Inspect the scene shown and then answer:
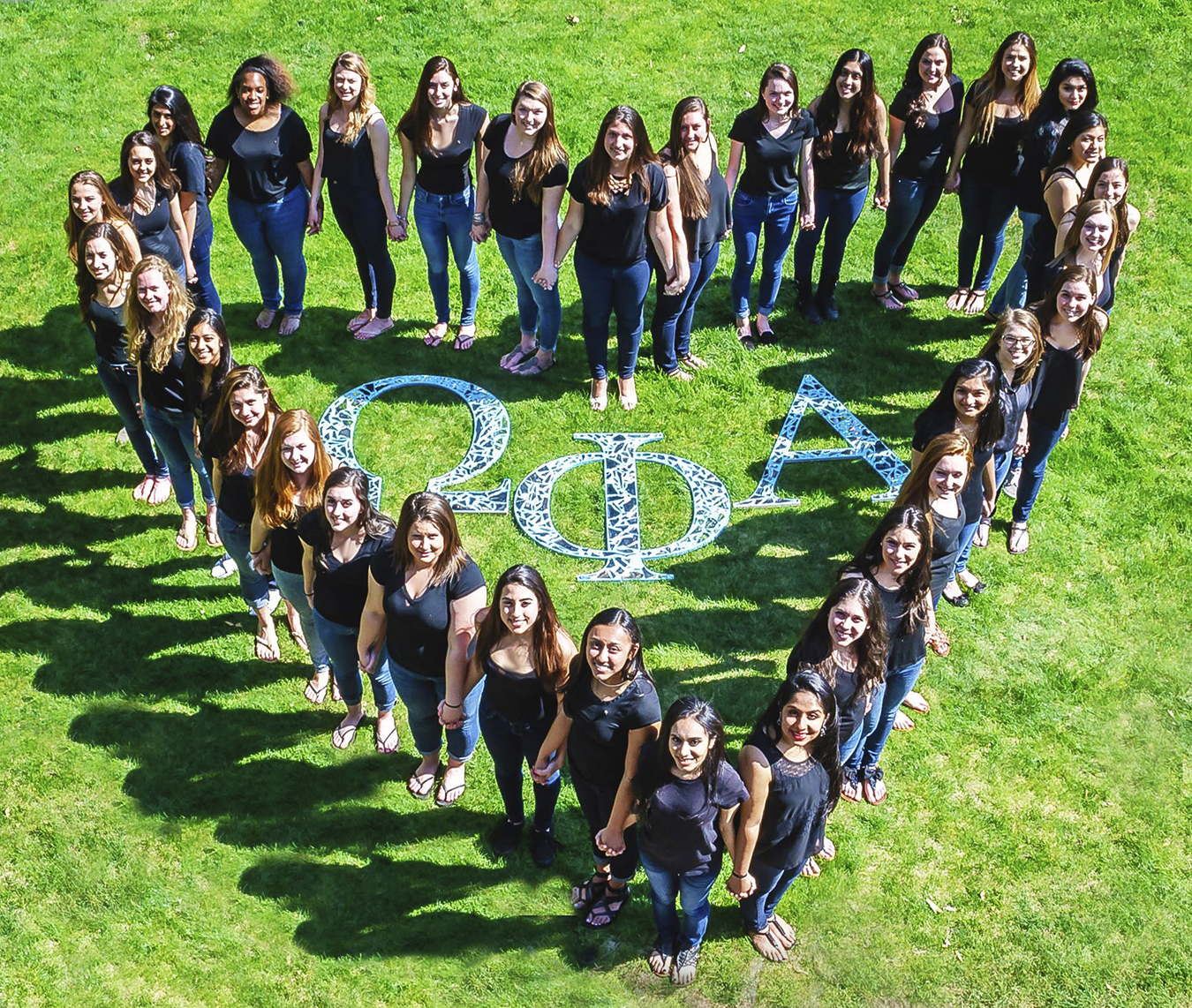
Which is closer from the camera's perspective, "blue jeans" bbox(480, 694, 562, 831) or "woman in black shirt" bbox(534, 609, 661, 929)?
"woman in black shirt" bbox(534, 609, 661, 929)

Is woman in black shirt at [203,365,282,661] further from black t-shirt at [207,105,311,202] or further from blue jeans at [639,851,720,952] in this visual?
blue jeans at [639,851,720,952]

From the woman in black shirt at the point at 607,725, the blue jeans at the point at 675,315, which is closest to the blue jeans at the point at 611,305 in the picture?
the blue jeans at the point at 675,315

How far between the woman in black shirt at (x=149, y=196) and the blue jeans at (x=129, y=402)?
86 centimetres

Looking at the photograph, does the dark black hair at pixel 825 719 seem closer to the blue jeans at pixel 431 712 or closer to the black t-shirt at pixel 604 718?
the black t-shirt at pixel 604 718

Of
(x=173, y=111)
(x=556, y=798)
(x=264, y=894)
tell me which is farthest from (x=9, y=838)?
(x=173, y=111)

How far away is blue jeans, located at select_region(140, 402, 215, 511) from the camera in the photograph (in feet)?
26.2

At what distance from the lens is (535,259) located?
9.44 meters

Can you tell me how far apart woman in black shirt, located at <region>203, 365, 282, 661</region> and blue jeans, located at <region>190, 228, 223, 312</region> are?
2775 mm

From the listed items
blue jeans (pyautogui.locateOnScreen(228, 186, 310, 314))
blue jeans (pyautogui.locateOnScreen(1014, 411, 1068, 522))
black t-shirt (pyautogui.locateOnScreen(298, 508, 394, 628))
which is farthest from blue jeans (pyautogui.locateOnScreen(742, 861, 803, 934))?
blue jeans (pyautogui.locateOnScreen(228, 186, 310, 314))

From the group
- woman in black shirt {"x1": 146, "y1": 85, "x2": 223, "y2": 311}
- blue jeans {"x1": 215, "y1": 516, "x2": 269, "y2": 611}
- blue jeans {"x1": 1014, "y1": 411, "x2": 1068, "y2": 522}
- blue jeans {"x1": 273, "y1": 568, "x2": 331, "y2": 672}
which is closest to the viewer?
blue jeans {"x1": 273, "y1": 568, "x2": 331, "y2": 672}

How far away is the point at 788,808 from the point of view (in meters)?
5.60

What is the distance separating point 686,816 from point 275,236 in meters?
6.24

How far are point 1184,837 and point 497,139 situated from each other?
6.48m

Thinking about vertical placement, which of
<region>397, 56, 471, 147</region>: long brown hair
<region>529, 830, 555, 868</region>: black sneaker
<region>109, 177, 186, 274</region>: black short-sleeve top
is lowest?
<region>529, 830, 555, 868</region>: black sneaker
